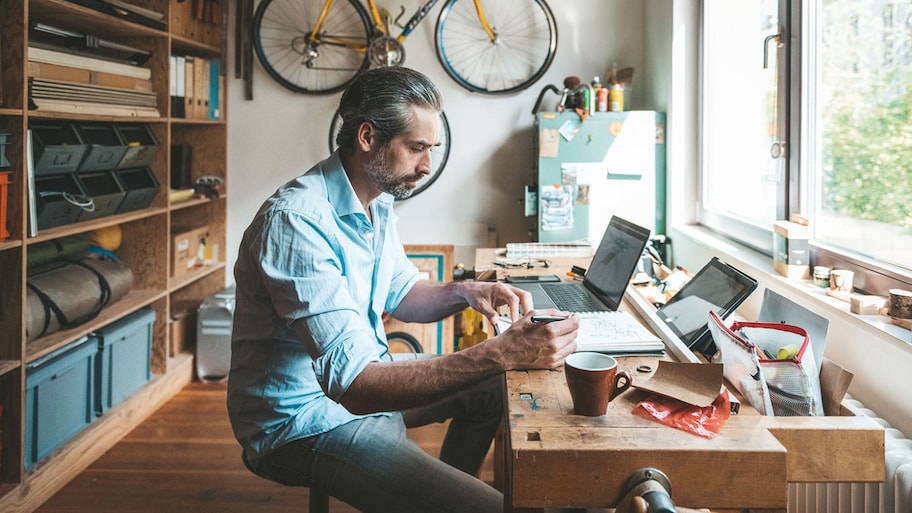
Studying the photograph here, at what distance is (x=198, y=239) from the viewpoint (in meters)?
3.81

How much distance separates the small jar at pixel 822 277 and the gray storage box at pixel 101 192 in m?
2.53

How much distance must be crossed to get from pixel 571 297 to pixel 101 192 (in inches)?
76.3

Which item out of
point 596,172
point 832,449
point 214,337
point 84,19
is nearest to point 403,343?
point 214,337

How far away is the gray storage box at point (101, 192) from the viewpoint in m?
2.72

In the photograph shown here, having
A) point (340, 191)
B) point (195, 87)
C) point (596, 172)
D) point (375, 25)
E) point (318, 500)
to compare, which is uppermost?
point (375, 25)

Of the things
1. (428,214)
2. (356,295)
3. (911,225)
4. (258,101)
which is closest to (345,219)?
(356,295)

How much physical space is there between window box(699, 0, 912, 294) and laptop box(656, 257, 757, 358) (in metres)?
0.39

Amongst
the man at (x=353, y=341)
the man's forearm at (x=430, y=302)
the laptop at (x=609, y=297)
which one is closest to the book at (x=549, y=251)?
the laptop at (x=609, y=297)

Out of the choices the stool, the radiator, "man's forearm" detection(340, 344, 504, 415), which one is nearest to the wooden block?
the radiator

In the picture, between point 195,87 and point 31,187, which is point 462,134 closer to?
point 195,87

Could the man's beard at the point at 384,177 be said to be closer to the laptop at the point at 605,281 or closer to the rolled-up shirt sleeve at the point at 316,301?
the rolled-up shirt sleeve at the point at 316,301

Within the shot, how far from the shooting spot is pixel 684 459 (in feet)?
3.40

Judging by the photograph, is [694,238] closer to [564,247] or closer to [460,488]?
[564,247]

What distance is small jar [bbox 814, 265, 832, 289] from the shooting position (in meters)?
1.89
